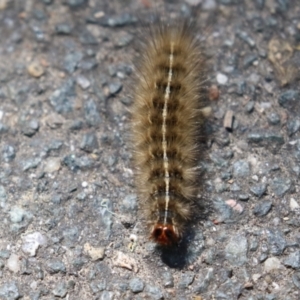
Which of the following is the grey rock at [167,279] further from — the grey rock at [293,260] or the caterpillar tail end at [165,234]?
the grey rock at [293,260]

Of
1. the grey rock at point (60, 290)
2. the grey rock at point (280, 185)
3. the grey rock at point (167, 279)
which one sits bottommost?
the grey rock at point (60, 290)

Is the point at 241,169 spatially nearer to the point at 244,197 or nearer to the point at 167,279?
the point at 244,197

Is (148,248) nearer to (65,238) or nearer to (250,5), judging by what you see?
(65,238)

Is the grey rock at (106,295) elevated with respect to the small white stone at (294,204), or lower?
lower

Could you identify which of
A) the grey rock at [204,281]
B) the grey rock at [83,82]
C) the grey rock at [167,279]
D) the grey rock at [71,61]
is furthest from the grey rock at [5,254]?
the grey rock at [71,61]

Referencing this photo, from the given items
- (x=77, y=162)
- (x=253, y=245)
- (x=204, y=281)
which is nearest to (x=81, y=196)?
(x=77, y=162)

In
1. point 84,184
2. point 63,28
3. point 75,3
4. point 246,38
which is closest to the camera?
point 84,184

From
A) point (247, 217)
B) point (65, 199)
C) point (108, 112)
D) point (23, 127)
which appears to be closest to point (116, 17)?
point (108, 112)

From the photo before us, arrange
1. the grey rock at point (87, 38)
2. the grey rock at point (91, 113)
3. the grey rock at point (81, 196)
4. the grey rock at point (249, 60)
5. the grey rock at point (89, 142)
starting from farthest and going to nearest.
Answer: the grey rock at point (87, 38)
the grey rock at point (249, 60)
the grey rock at point (91, 113)
the grey rock at point (89, 142)
the grey rock at point (81, 196)
